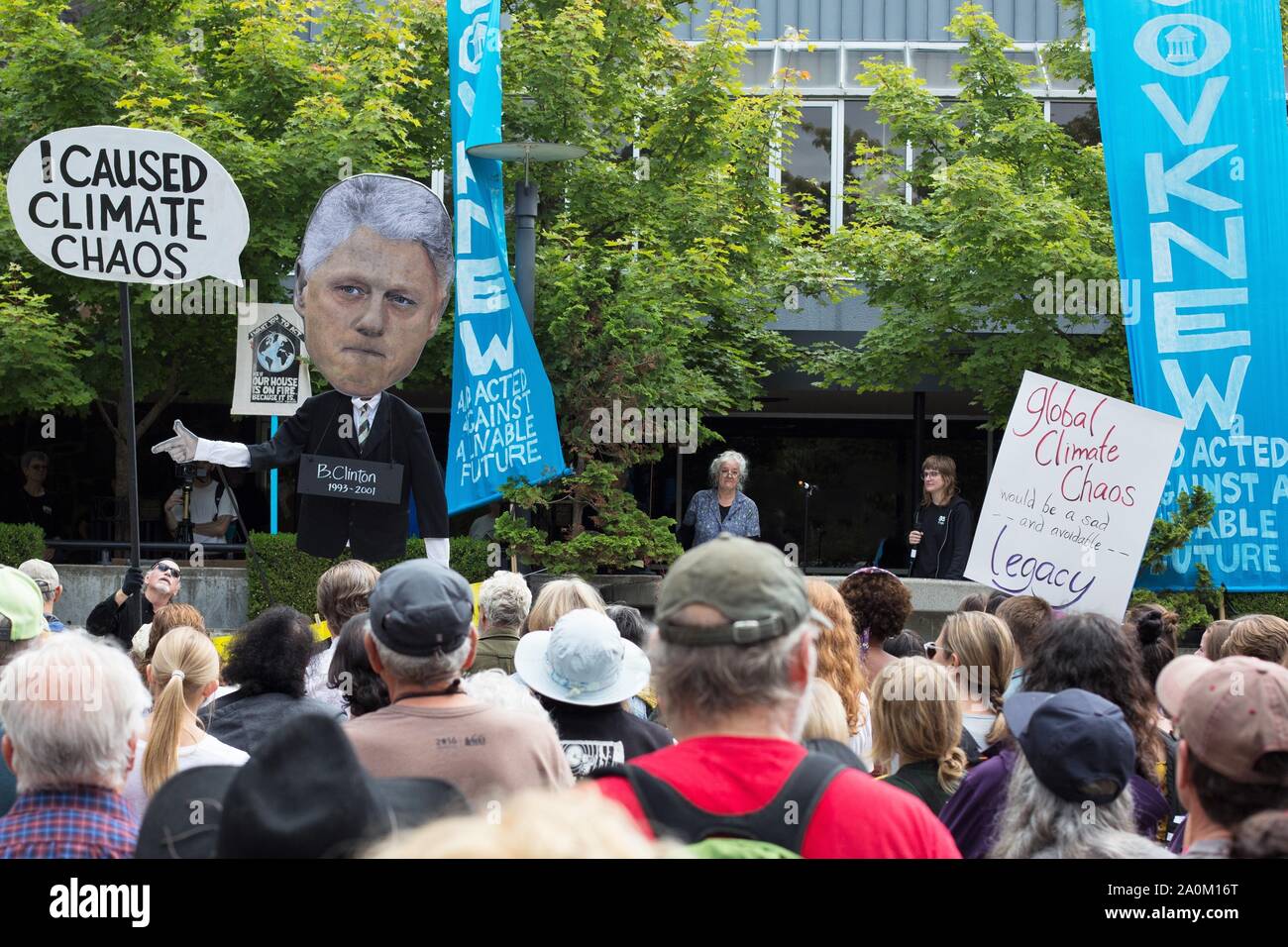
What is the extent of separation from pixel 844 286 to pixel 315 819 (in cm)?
1507

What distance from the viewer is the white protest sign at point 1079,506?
726 cm

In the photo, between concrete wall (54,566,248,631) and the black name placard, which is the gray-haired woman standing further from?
concrete wall (54,566,248,631)

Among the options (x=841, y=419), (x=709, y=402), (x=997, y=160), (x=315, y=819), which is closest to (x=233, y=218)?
(x=315, y=819)

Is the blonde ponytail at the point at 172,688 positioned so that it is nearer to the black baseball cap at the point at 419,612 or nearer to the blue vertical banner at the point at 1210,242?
the black baseball cap at the point at 419,612

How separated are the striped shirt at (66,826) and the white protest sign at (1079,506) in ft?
17.3

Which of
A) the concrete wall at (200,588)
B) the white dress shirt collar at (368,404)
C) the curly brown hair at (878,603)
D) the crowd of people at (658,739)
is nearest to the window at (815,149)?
the concrete wall at (200,588)

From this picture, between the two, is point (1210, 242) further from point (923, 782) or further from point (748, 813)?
point (748, 813)

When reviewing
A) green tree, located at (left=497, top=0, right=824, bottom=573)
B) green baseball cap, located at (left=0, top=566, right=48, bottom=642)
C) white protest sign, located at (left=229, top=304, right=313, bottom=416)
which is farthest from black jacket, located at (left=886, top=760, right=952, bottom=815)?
white protest sign, located at (left=229, top=304, right=313, bottom=416)

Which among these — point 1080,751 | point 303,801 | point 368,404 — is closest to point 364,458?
point 368,404

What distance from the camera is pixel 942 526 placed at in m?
10.6

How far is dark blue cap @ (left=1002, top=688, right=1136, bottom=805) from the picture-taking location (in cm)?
308

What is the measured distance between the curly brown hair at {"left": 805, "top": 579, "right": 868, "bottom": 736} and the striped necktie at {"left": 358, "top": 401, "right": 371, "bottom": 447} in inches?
142
